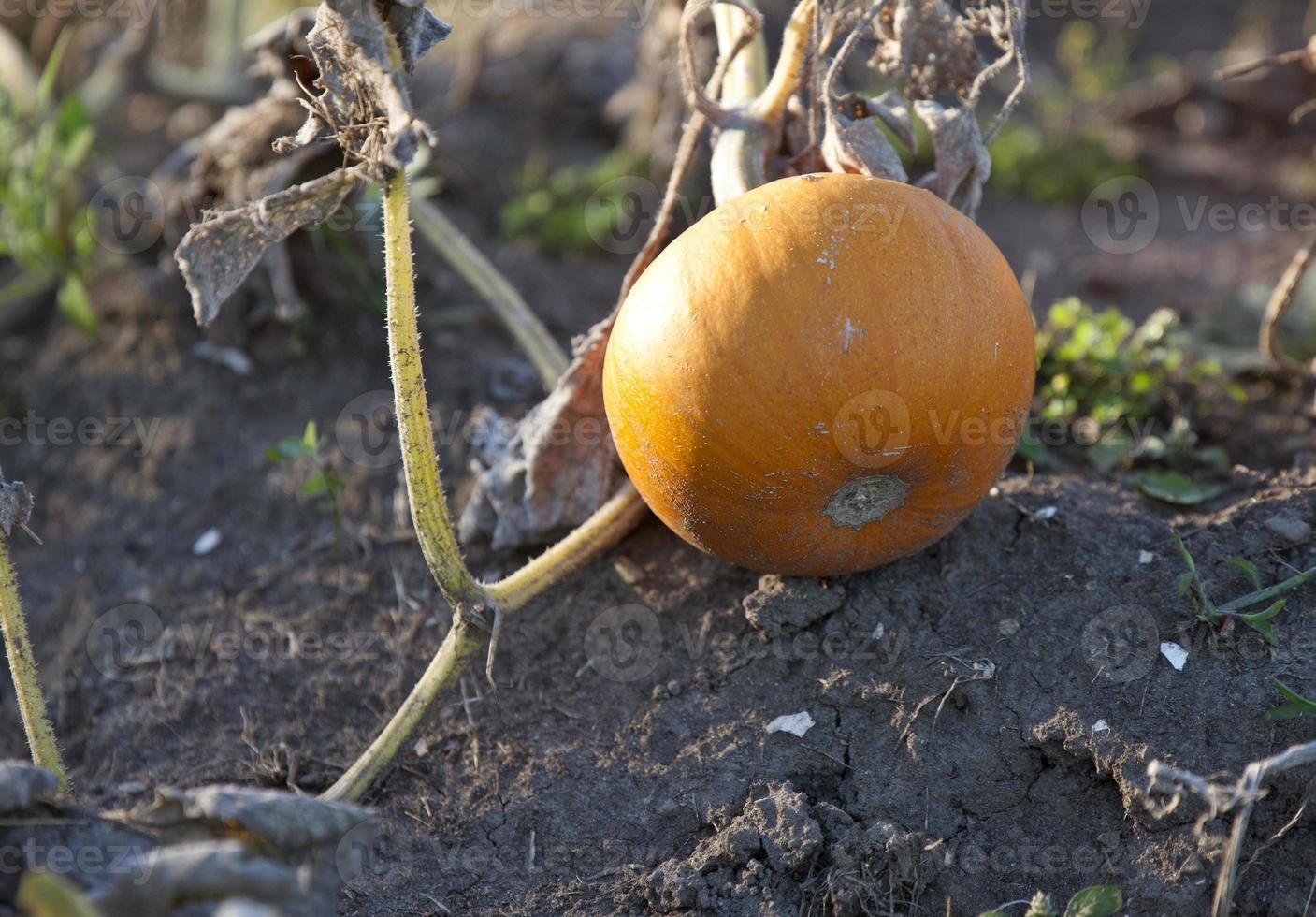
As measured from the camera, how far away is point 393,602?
2.93 metres

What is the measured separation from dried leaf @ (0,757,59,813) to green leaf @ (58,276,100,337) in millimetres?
2342

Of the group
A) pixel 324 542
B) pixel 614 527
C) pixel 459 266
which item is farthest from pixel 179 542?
pixel 614 527

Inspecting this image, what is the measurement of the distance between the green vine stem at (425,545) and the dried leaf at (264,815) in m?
0.54

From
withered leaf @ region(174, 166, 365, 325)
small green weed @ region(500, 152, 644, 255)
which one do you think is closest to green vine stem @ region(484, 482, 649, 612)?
withered leaf @ region(174, 166, 365, 325)

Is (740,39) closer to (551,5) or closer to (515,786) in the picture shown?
(515,786)

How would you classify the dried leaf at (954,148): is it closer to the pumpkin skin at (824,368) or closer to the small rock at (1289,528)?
the pumpkin skin at (824,368)

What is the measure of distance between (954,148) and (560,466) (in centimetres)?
117

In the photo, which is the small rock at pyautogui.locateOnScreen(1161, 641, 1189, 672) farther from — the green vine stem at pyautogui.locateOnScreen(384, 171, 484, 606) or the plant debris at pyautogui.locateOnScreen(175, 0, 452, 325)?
the plant debris at pyautogui.locateOnScreen(175, 0, 452, 325)

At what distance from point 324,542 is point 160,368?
108 cm

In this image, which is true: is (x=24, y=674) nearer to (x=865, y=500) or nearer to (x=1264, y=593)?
(x=865, y=500)

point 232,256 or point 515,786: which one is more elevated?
point 232,256

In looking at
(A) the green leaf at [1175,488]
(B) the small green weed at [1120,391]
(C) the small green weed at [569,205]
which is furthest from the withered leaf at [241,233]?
(C) the small green weed at [569,205]

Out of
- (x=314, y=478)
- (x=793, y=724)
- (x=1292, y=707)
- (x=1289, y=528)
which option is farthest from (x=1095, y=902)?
(x=314, y=478)

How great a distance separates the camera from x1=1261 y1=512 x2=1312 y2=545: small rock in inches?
96.7
